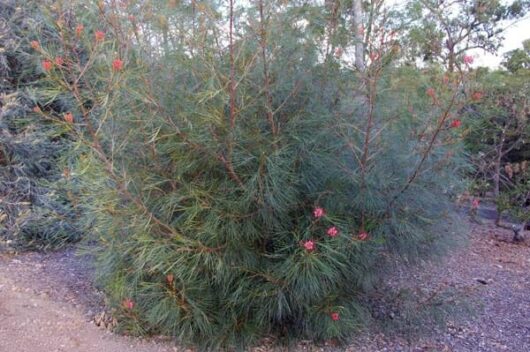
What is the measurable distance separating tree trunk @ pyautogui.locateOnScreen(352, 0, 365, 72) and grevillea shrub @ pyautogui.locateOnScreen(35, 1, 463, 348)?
9 centimetres

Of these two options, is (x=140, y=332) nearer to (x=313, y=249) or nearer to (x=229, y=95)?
(x=313, y=249)

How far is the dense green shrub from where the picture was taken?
6102mm

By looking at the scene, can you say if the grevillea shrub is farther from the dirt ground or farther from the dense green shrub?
the dense green shrub

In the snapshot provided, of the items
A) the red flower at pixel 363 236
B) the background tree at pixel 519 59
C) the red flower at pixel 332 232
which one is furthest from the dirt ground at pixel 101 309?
the background tree at pixel 519 59

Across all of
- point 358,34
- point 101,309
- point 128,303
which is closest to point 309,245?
point 128,303

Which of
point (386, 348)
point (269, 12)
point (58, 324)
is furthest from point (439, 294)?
point (58, 324)

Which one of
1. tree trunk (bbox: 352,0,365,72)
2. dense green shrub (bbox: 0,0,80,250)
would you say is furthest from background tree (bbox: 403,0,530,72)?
dense green shrub (bbox: 0,0,80,250)

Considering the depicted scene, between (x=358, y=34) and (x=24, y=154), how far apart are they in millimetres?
4321

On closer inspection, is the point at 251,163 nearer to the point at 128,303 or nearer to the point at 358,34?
the point at 358,34

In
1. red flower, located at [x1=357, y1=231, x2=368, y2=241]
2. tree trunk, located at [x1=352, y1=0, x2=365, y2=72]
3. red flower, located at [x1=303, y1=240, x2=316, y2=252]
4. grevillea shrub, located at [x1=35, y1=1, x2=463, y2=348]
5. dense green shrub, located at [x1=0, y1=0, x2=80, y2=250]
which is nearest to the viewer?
red flower, located at [x1=303, y1=240, x2=316, y2=252]

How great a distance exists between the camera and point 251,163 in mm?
3553

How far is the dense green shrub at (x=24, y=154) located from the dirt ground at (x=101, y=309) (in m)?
0.28

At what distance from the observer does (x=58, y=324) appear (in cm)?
425

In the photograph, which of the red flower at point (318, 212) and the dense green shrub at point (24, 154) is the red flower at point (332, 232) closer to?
the red flower at point (318, 212)
